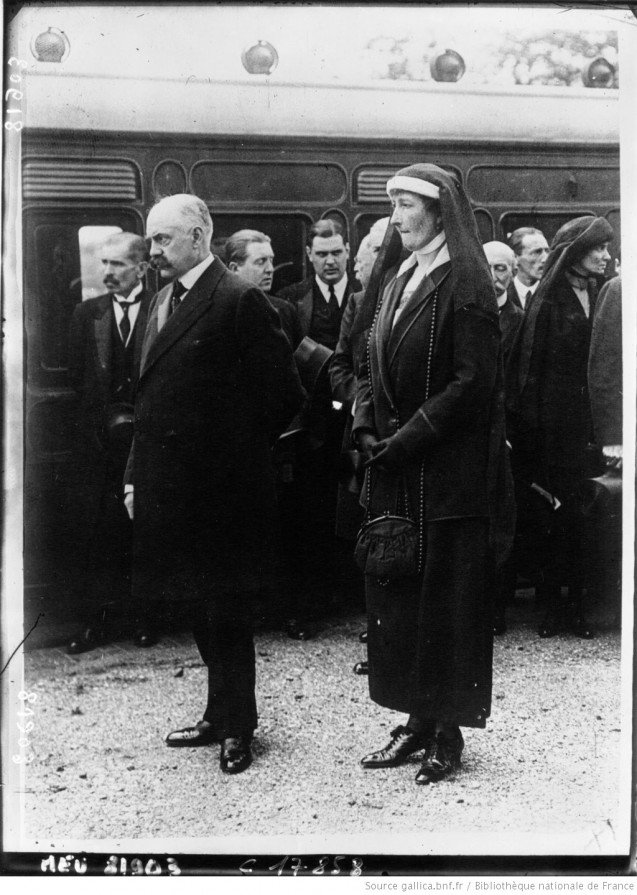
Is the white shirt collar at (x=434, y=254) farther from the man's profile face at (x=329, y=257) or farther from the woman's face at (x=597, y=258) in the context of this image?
the woman's face at (x=597, y=258)

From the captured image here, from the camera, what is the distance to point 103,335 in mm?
4332

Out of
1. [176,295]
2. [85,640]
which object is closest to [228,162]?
[176,295]

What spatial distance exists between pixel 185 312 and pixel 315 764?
1975 mm

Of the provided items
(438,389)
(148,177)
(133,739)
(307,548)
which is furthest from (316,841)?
(148,177)

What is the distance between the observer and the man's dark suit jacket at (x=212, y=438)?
4172 mm

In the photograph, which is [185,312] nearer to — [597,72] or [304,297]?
[304,297]

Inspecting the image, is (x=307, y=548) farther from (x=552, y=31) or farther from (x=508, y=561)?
(x=552, y=31)

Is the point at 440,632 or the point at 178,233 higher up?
the point at 178,233

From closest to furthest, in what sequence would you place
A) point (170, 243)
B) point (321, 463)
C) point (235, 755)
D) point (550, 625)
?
point (235, 755)
point (170, 243)
point (321, 463)
point (550, 625)

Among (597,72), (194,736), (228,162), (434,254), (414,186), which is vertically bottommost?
(194,736)

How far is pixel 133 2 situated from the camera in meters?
4.27

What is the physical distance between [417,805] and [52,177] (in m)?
3.06

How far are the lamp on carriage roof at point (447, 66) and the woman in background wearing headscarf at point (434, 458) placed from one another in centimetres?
41

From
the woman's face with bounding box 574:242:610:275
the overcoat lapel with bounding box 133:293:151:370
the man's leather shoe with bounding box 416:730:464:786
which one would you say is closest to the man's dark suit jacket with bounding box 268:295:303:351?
the overcoat lapel with bounding box 133:293:151:370
